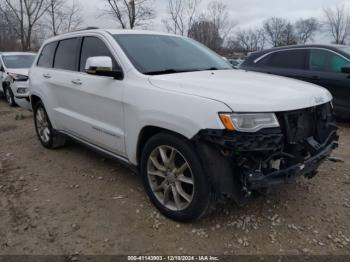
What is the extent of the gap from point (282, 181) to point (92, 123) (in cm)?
224

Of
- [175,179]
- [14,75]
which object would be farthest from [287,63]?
[14,75]

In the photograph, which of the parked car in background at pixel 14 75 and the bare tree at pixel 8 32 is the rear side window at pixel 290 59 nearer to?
the parked car in background at pixel 14 75

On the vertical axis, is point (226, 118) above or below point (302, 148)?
above

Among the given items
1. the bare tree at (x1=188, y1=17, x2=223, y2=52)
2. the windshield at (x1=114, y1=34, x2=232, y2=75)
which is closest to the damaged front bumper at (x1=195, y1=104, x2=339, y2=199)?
the windshield at (x1=114, y1=34, x2=232, y2=75)

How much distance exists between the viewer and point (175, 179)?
3029mm

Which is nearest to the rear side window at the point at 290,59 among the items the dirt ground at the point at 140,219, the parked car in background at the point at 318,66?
the parked car in background at the point at 318,66

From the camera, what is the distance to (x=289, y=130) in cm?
269

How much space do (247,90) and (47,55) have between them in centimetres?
363

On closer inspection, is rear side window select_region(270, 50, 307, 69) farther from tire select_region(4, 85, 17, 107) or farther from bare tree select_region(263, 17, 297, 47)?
bare tree select_region(263, 17, 297, 47)

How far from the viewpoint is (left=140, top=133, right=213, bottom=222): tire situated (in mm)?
2734

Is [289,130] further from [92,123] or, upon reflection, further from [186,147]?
[92,123]

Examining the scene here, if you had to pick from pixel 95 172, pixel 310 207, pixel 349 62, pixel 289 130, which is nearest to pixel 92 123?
pixel 95 172

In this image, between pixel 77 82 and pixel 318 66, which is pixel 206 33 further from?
pixel 77 82

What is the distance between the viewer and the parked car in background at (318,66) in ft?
20.5
